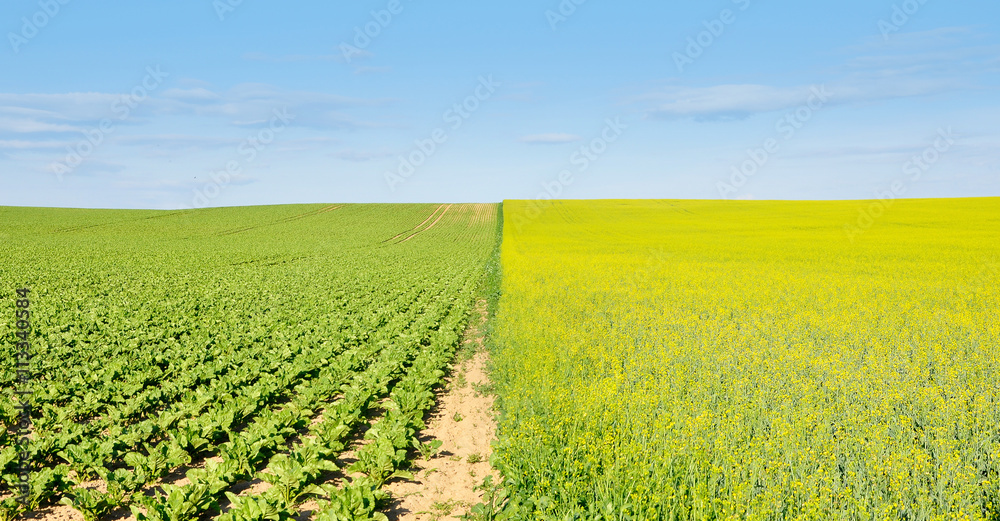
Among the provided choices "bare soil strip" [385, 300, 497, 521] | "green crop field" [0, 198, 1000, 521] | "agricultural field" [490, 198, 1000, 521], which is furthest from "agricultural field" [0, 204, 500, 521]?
"agricultural field" [490, 198, 1000, 521]

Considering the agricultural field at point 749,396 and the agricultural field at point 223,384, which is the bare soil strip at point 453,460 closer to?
the agricultural field at point 223,384

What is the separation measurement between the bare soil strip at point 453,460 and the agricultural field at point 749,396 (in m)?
0.48

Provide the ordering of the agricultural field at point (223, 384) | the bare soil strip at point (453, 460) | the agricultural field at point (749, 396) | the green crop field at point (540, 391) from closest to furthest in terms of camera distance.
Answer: the agricultural field at point (749, 396), the green crop field at point (540, 391), the agricultural field at point (223, 384), the bare soil strip at point (453, 460)

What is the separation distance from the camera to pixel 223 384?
9617 mm

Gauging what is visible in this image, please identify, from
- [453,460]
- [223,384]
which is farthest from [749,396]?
[223,384]

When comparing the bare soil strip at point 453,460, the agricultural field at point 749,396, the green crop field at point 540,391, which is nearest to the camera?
the agricultural field at point 749,396

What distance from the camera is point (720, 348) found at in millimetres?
11367

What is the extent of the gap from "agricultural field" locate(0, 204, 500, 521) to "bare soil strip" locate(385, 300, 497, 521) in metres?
0.28

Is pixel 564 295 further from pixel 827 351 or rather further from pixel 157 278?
pixel 157 278

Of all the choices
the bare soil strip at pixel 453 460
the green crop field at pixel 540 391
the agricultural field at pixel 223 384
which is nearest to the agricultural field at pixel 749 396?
the green crop field at pixel 540 391

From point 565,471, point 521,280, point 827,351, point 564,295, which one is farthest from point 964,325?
point 521,280

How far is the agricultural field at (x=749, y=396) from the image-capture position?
218 inches

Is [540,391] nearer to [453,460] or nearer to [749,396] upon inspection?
[453,460]

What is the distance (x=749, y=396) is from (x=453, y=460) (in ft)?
15.6
